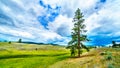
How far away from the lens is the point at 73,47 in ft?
187

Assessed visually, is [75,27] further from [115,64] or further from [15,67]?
[115,64]

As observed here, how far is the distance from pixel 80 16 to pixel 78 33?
548 centimetres

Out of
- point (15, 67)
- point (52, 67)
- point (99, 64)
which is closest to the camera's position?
point (99, 64)

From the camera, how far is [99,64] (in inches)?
1405

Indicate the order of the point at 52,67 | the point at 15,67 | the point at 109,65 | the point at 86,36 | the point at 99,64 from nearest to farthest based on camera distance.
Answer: the point at 109,65 → the point at 99,64 → the point at 52,67 → the point at 15,67 → the point at 86,36

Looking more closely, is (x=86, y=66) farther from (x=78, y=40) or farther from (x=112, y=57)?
(x=78, y=40)

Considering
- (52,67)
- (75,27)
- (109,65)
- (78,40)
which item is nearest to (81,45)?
(78,40)

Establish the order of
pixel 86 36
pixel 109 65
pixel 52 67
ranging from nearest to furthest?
pixel 109 65
pixel 52 67
pixel 86 36

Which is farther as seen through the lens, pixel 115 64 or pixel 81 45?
pixel 81 45

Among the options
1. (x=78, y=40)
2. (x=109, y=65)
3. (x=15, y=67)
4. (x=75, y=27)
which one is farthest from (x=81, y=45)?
(x=109, y=65)

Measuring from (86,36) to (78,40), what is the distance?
103 inches

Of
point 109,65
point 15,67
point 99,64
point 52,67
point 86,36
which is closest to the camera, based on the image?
point 109,65

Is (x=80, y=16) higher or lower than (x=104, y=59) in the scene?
higher

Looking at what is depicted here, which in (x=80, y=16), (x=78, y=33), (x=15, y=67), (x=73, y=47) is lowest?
(x=15, y=67)
